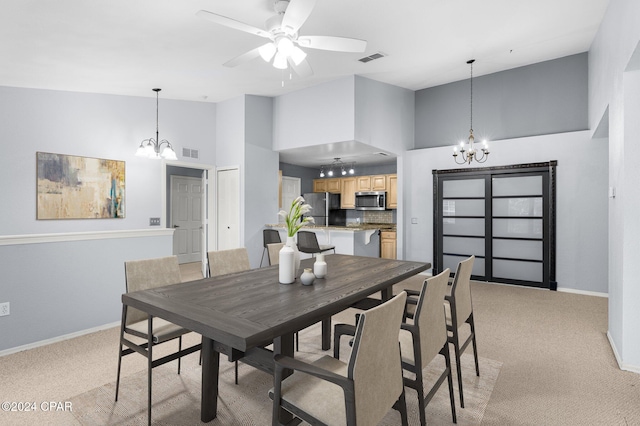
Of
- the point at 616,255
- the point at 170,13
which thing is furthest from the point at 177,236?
the point at 616,255

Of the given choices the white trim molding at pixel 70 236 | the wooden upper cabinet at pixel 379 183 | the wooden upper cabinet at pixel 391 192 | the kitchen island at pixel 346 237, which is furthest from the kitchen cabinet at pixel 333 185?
the white trim molding at pixel 70 236

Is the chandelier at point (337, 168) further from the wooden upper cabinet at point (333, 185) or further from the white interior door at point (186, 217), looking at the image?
the white interior door at point (186, 217)

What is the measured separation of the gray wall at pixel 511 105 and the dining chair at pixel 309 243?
2.83m

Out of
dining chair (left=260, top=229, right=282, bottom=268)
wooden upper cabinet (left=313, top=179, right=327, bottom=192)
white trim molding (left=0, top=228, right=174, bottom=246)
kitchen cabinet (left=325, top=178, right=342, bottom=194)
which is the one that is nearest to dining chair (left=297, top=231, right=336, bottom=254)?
dining chair (left=260, top=229, right=282, bottom=268)

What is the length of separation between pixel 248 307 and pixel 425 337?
93cm

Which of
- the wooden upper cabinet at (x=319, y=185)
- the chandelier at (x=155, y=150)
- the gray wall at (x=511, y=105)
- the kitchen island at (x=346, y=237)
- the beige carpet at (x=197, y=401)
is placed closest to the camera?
the beige carpet at (x=197, y=401)

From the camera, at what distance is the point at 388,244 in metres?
6.86

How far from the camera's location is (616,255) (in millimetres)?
2852

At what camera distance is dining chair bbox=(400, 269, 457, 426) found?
1692 mm

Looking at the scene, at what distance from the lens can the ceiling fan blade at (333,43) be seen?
264 centimetres

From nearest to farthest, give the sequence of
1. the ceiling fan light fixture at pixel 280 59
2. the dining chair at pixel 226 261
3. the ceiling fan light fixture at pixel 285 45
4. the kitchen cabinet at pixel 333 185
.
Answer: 1. the ceiling fan light fixture at pixel 285 45
2. the ceiling fan light fixture at pixel 280 59
3. the dining chair at pixel 226 261
4. the kitchen cabinet at pixel 333 185

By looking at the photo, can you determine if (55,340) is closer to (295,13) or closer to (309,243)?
(309,243)

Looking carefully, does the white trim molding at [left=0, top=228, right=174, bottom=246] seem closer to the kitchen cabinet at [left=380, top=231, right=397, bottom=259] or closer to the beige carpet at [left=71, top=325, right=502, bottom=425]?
the beige carpet at [left=71, top=325, right=502, bottom=425]

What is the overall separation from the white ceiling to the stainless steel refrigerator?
350 cm
